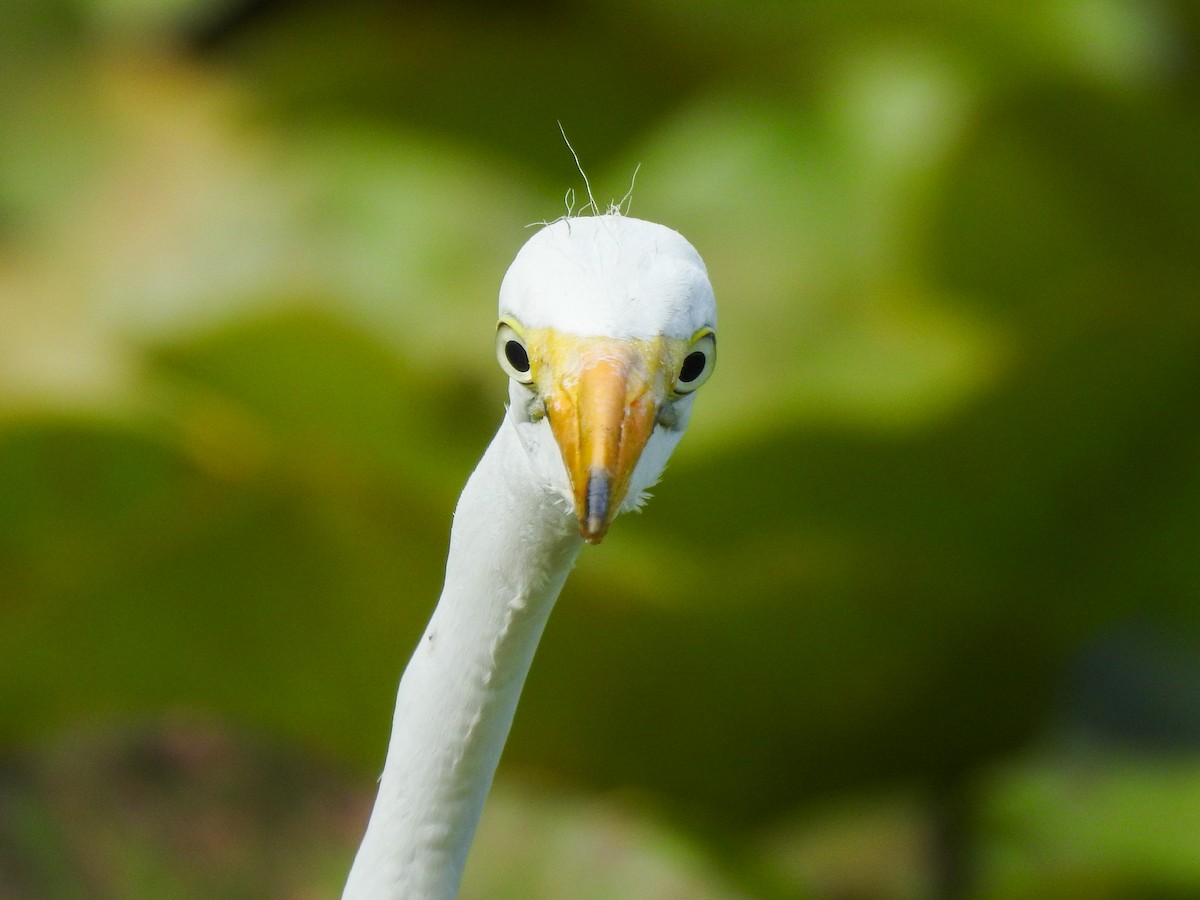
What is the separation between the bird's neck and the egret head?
0.03 metres

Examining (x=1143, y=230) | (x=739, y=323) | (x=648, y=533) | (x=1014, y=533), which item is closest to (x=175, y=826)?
(x=648, y=533)

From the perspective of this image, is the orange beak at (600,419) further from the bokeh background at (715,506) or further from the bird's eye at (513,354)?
the bokeh background at (715,506)

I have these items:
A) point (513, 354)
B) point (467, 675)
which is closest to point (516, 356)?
point (513, 354)

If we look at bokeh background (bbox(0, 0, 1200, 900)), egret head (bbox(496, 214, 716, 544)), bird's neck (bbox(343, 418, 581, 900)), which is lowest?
bird's neck (bbox(343, 418, 581, 900))

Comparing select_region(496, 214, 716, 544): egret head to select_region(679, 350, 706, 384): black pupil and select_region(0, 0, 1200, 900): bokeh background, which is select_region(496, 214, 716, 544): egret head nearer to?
select_region(679, 350, 706, 384): black pupil

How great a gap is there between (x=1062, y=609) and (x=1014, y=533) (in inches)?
5.4

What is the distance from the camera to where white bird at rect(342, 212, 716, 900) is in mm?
509

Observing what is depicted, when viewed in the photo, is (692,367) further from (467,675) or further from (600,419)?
(467,675)

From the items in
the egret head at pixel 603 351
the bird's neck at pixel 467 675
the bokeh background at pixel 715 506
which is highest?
the bokeh background at pixel 715 506

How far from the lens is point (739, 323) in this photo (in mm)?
1333

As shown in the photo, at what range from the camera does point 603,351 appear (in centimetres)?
51

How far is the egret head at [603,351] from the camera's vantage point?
0.50 meters

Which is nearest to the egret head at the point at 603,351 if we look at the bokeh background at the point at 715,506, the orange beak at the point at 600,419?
the orange beak at the point at 600,419

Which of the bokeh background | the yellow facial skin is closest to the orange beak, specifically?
the yellow facial skin
